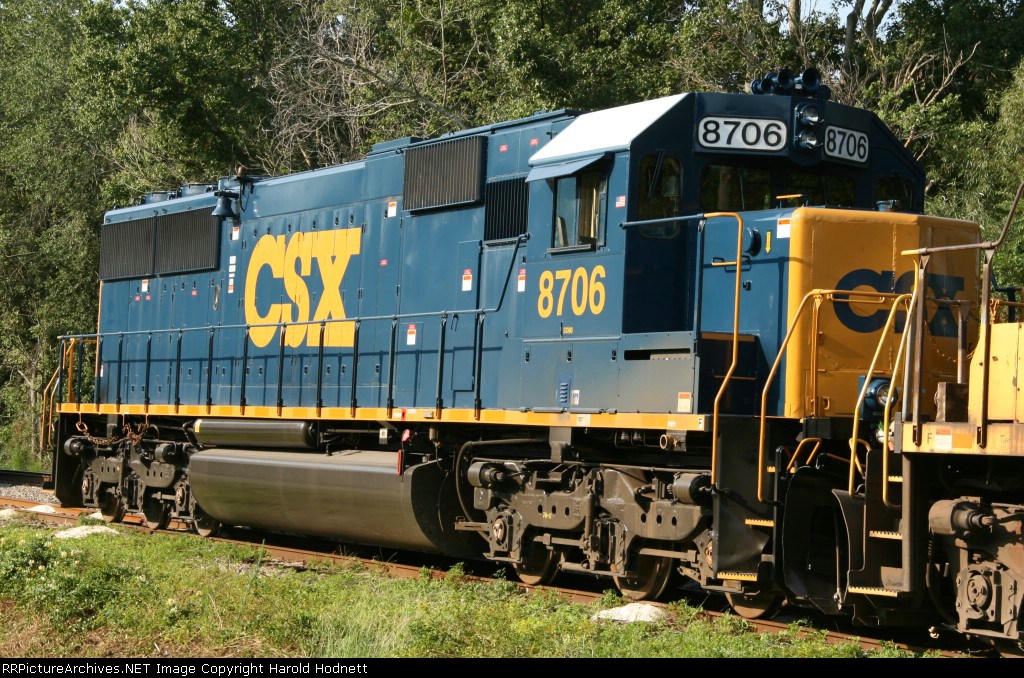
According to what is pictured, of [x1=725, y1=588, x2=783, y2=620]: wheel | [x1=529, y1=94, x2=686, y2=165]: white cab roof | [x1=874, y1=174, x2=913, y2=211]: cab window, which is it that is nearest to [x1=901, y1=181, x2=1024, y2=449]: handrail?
[x1=725, y1=588, x2=783, y2=620]: wheel

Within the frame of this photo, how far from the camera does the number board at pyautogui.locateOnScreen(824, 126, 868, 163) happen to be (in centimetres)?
903

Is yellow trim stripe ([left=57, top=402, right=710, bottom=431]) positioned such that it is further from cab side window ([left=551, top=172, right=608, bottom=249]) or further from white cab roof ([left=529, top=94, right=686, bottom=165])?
white cab roof ([left=529, top=94, right=686, bottom=165])

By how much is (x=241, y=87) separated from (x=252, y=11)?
2432mm

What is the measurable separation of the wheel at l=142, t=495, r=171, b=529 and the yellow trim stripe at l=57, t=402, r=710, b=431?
112cm

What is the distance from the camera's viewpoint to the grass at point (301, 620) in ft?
22.9

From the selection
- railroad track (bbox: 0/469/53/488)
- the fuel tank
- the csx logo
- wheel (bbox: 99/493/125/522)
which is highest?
the csx logo

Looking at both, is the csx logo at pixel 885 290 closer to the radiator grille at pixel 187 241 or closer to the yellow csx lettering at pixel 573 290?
the yellow csx lettering at pixel 573 290

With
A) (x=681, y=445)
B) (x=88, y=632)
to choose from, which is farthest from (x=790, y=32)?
(x=88, y=632)

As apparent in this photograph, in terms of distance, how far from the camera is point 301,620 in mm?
7387

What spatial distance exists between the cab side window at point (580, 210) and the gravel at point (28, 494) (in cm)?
1108

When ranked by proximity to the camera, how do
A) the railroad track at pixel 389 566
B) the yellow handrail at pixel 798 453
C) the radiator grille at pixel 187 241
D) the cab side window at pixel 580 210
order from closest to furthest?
the railroad track at pixel 389 566 → the yellow handrail at pixel 798 453 → the cab side window at pixel 580 210 → the radiator grille at pixel 187 241

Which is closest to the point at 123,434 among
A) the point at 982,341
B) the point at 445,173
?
the point at 445,173

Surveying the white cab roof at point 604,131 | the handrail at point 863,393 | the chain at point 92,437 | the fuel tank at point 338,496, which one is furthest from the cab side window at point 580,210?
the chain at point 92,437
